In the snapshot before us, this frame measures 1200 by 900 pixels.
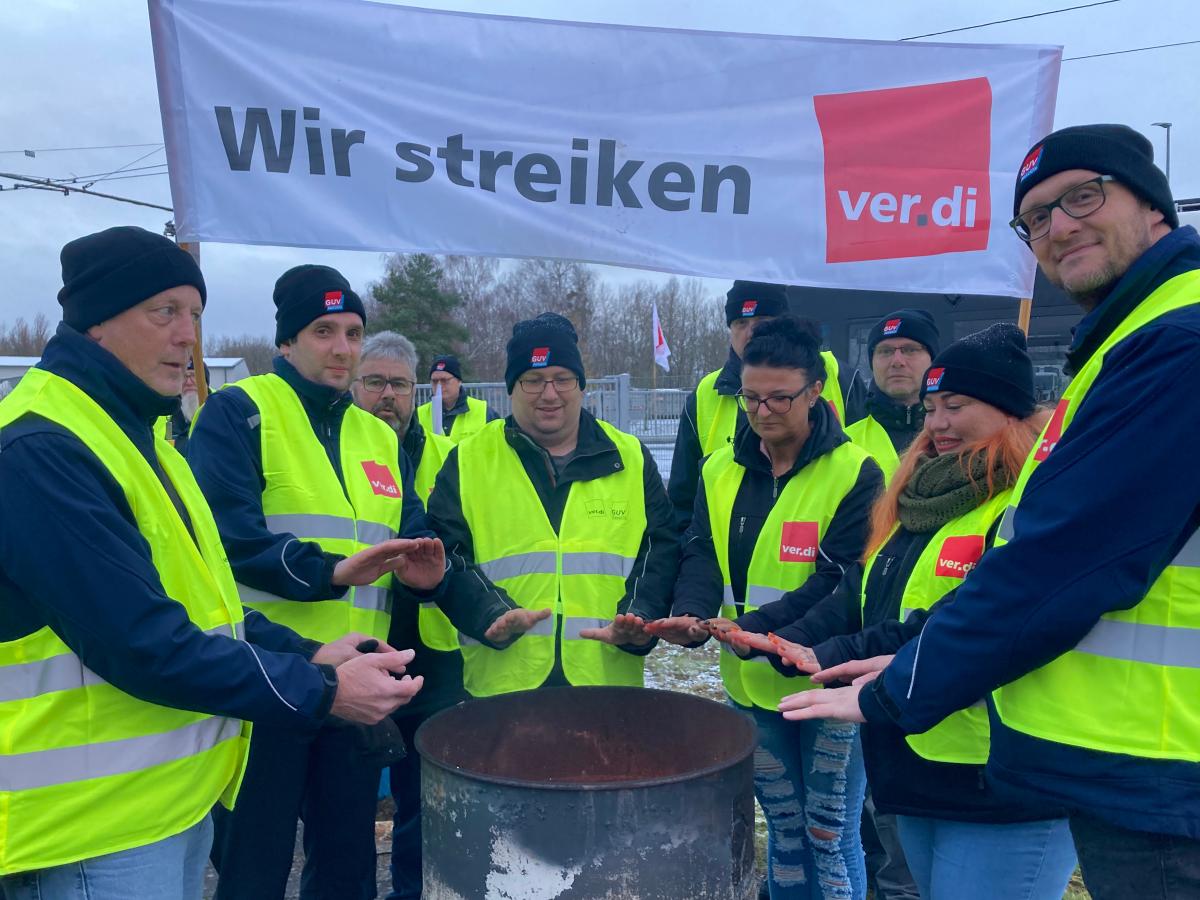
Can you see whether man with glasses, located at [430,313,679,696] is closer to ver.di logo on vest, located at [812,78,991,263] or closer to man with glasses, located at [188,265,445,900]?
man with glasses, located at [188,265,445,900]

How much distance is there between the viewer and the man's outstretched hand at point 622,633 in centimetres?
297

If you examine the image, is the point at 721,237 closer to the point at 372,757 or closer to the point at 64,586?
the point at 372,757

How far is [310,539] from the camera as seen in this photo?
9.66ft

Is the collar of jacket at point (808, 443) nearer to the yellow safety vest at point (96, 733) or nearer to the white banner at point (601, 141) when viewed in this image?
the white banner at point (601, 141)

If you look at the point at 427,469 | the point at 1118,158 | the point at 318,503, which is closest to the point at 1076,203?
the point at 1118,158

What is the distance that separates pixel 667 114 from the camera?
143 inches

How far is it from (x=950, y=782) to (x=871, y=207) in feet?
7.73

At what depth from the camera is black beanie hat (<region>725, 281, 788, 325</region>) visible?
14.3 feet

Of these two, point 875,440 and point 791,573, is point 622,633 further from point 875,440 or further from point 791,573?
point 875,440

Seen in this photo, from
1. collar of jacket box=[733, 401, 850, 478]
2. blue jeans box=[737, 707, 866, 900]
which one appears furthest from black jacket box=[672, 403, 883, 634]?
blue jeans box=[737, 707, 866, 900]

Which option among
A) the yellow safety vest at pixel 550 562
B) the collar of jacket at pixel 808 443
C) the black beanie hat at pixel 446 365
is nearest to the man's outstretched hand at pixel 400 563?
the yellow safety vest at pixel 550 562

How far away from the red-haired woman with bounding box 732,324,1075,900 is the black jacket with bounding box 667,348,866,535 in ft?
4.91

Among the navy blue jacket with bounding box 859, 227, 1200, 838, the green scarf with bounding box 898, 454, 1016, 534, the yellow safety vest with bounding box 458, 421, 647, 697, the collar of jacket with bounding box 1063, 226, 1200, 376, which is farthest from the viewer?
the yellow safety vest with bounding box 458, 421, 647, 697

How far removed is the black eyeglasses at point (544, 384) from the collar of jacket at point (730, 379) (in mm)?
1217
